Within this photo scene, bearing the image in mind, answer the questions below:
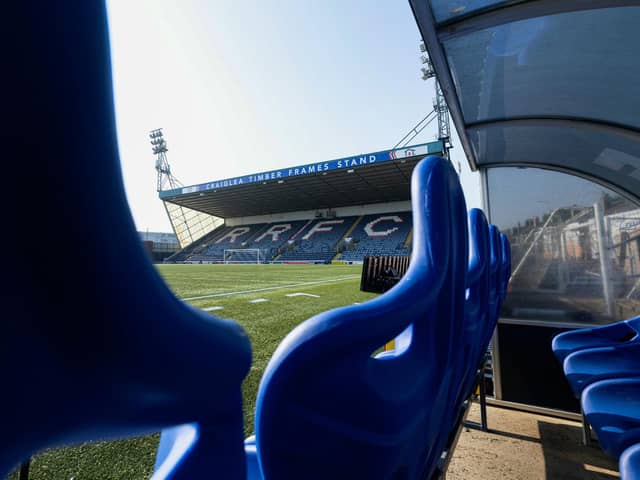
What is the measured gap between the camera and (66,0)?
5.2 inches

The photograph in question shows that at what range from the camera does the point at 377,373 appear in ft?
1.30

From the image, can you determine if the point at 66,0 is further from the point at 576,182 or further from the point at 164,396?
the point at 576,182

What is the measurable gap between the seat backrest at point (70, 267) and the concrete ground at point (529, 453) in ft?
6.10

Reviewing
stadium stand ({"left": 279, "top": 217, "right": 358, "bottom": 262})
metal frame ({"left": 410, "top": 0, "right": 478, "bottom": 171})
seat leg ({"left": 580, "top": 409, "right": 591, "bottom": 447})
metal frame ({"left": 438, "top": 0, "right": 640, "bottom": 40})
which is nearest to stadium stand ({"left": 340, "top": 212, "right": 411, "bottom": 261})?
stadium stand ({"left": 279, "top": 217, "right": 358, "bottom": 262})

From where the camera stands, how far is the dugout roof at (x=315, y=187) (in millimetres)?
18391

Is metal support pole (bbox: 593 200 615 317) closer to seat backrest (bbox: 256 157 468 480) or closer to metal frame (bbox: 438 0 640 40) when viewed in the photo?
metal frame (bbox: 438 0 640 40)

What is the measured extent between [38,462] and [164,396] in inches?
79.6

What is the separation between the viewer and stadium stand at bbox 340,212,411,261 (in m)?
22.0

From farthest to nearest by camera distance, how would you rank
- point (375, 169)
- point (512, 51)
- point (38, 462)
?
point (375, 169)
point (38, 462)
point (512, 51)

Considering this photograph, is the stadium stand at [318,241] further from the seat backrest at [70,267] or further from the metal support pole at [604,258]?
the seat backrest at [70,267]

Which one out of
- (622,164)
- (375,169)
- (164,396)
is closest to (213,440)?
(164,396)

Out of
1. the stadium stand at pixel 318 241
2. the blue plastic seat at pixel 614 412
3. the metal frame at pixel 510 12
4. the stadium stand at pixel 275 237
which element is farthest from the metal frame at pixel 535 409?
the stadium stand at pixel 275 237

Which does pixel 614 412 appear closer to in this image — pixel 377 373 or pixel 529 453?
pixel 529 453

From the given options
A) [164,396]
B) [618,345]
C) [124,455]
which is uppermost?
[164,396]
